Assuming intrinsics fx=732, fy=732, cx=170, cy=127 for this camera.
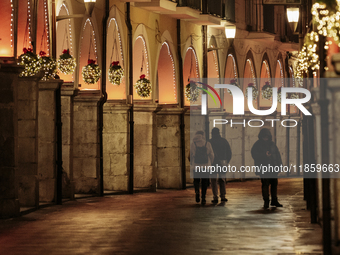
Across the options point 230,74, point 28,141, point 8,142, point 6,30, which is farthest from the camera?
point 230,74

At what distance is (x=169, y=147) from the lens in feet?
83.3

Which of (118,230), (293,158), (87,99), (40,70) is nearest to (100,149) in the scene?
(87,99)

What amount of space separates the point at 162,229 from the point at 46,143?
5.87m

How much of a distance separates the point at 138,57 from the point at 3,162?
9980mm

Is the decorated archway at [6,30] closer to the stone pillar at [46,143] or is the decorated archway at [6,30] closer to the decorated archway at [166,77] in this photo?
the stone pillar at [46,143]

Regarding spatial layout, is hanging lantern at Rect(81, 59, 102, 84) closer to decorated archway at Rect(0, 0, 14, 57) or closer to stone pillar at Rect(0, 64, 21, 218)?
decorated archway at Rect(0, 0, 14, 57)

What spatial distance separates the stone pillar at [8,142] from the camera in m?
15.1

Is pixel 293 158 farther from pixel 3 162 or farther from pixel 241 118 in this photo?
pixel 3 162

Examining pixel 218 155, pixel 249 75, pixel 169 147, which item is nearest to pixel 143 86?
pixel 169 147

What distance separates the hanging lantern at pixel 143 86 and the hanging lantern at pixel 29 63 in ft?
22.7

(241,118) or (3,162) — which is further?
(241,118)

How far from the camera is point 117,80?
69.2ft

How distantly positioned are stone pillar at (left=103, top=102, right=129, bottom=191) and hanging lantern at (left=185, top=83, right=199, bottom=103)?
14.3 feet

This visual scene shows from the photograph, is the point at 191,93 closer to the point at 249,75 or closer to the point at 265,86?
the point at 265,86
